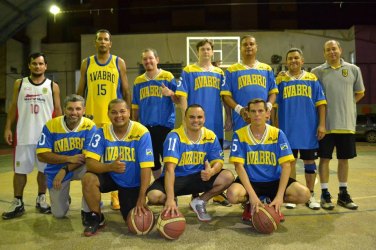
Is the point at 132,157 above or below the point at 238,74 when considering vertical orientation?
below

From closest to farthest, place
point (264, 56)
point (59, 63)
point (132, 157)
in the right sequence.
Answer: point (132, 157), point (264, 56), point (59, 63)

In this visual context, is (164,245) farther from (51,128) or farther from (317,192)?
(317,192)

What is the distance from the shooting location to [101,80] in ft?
13.7

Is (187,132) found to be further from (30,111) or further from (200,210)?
(30,111)

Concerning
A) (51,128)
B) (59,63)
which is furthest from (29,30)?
(51,128)

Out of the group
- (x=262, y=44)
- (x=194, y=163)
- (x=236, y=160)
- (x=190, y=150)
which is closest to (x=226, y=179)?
(x=236, y=160)

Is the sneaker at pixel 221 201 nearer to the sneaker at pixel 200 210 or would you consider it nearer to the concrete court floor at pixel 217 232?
the concrete court floor at pixel 217 232

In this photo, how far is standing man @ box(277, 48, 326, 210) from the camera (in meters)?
4.14

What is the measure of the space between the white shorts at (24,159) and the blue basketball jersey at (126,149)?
40.4 inches

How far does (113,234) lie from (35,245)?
664 millimetres

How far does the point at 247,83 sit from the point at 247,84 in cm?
1

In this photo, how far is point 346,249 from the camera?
2799 mm

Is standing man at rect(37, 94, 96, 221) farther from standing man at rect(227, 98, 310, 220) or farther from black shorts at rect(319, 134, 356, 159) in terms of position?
black shorts at rect(319, 134, 356, 159)

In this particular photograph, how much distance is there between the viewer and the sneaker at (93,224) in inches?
127
